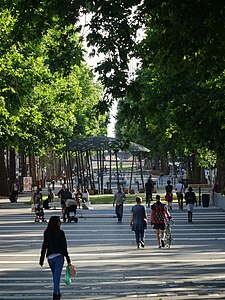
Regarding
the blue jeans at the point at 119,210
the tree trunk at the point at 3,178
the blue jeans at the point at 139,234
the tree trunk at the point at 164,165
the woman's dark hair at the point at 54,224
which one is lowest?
the blue jeans at the point at 139,234

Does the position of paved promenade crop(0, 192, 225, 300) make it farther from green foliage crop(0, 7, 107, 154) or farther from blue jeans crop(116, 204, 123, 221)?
green foliage crop(0, 7, 107, 154)

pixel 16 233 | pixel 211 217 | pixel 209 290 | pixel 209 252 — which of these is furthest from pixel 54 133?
pixel 209 290

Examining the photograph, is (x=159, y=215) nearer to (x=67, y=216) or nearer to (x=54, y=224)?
(x=54, y=224)

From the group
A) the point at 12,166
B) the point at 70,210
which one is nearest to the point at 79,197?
the point at 70,210

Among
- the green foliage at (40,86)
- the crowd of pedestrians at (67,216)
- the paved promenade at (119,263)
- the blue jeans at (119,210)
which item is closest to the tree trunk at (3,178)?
the green foliage at (40,86)

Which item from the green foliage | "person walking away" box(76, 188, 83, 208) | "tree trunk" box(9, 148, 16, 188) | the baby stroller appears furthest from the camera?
"tree trunk" box(9, 148, 16, 188)

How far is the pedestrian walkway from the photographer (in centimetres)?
1784

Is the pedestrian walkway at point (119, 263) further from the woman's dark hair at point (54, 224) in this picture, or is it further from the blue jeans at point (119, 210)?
the woman's dark hair at point (54, 224)

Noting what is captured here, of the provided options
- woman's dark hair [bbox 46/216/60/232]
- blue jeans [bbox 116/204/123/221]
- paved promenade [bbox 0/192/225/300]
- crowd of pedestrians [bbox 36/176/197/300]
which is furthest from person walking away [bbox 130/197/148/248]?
blue jeans [bbox 116/204/123/221]

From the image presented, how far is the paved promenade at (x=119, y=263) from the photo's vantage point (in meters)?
17.8

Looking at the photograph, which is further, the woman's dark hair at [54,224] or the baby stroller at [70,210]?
the baby stroller at [70,210]

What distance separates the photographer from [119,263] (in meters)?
A: 23.1

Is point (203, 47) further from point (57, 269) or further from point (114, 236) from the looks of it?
point (114, 236)

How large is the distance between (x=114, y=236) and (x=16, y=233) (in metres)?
4.64
